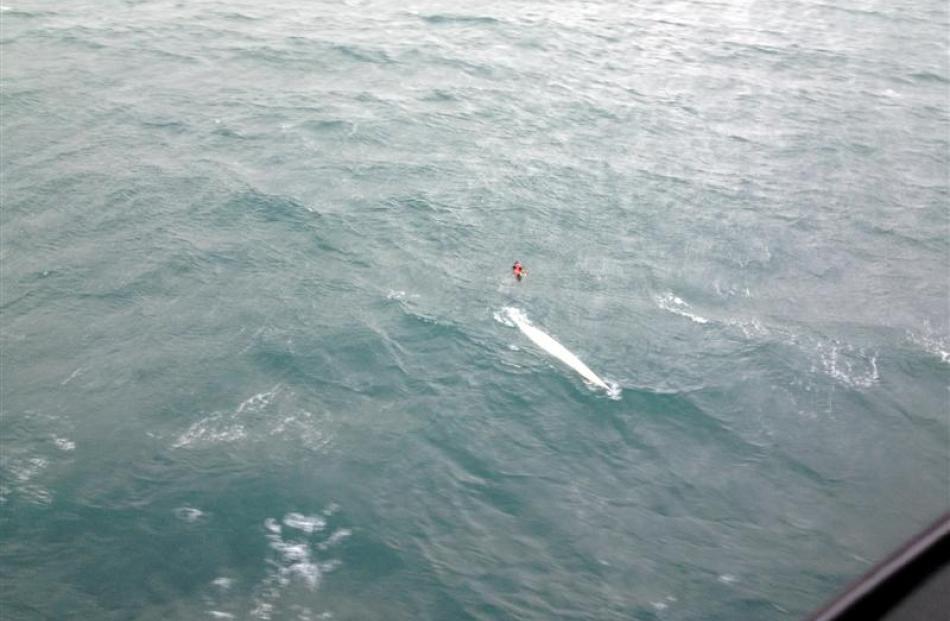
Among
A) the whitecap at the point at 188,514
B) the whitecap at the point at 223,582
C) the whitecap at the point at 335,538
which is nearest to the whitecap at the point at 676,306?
the whitecap at the point at 335,538

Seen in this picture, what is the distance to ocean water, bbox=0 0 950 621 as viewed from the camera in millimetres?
10789

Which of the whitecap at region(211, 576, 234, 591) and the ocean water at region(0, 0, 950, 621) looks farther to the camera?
the ocean water at region(0, 0, 950, 621)

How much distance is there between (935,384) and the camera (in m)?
13.8

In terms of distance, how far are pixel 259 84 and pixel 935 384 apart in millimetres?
17442

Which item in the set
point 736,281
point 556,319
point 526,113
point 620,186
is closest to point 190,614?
point 556,319

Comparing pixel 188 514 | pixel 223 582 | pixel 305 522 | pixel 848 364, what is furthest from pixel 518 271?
pixel 223 582

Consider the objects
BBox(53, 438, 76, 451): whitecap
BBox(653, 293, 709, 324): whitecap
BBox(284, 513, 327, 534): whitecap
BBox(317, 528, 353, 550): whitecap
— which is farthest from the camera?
BBox(653, 293, 709, 324): whitecap

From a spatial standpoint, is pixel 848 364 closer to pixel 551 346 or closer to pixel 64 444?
pixel 551 346

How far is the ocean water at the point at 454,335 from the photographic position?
10789 mm

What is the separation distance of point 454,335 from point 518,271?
1.68m

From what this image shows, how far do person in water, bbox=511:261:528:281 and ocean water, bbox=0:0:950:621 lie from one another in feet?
0.91

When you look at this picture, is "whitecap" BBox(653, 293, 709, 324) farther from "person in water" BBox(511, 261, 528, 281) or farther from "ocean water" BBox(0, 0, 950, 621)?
"person in water" BBox(511, 261, 528, 281)

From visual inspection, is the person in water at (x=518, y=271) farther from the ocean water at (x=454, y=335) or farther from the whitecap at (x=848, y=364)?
the whitecap at (x=848, y=364)

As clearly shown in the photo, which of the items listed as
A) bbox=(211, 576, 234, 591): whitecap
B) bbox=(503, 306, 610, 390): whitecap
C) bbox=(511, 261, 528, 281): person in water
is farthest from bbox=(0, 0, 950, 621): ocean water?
bbox=(511, 261, 528, 281): person in water
